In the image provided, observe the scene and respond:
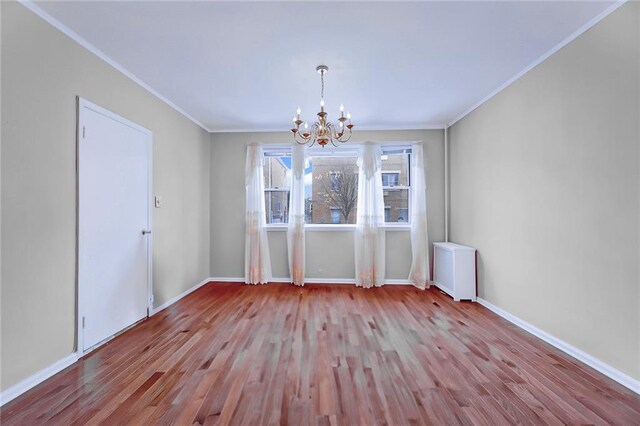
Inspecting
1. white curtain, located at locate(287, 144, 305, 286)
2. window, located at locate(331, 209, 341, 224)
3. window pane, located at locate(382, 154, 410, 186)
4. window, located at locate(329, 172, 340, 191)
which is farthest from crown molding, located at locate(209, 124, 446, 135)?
window, located at locate(331, 209, 341, 224)

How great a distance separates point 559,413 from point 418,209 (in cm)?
299

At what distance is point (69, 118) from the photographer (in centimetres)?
215

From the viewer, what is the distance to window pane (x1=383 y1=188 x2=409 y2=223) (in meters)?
4.63

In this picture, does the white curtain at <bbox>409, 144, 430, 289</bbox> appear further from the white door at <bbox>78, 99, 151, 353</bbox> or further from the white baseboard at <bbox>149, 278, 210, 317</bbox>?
the white door at <bbox>78, 99, 151, 353</bbox>

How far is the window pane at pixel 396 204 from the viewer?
4.63 metres

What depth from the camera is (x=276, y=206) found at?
477 centimetres

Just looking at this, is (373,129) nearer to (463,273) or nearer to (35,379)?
(463,273)

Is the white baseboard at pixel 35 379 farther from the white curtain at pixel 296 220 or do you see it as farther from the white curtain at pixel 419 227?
the white curtain at pixel 419 227

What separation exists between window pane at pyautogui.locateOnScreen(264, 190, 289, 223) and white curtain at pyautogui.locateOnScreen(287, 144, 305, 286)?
30 centimetres

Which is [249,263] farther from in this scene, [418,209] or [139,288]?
[418,209]

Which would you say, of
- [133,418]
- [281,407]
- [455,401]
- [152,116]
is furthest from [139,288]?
[455,401]

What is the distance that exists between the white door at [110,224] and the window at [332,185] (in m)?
2.04

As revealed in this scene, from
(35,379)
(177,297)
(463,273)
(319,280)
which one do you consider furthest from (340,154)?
(35,379)

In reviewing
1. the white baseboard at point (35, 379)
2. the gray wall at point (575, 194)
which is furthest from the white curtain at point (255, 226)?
the gray wall at point (575, 194)
